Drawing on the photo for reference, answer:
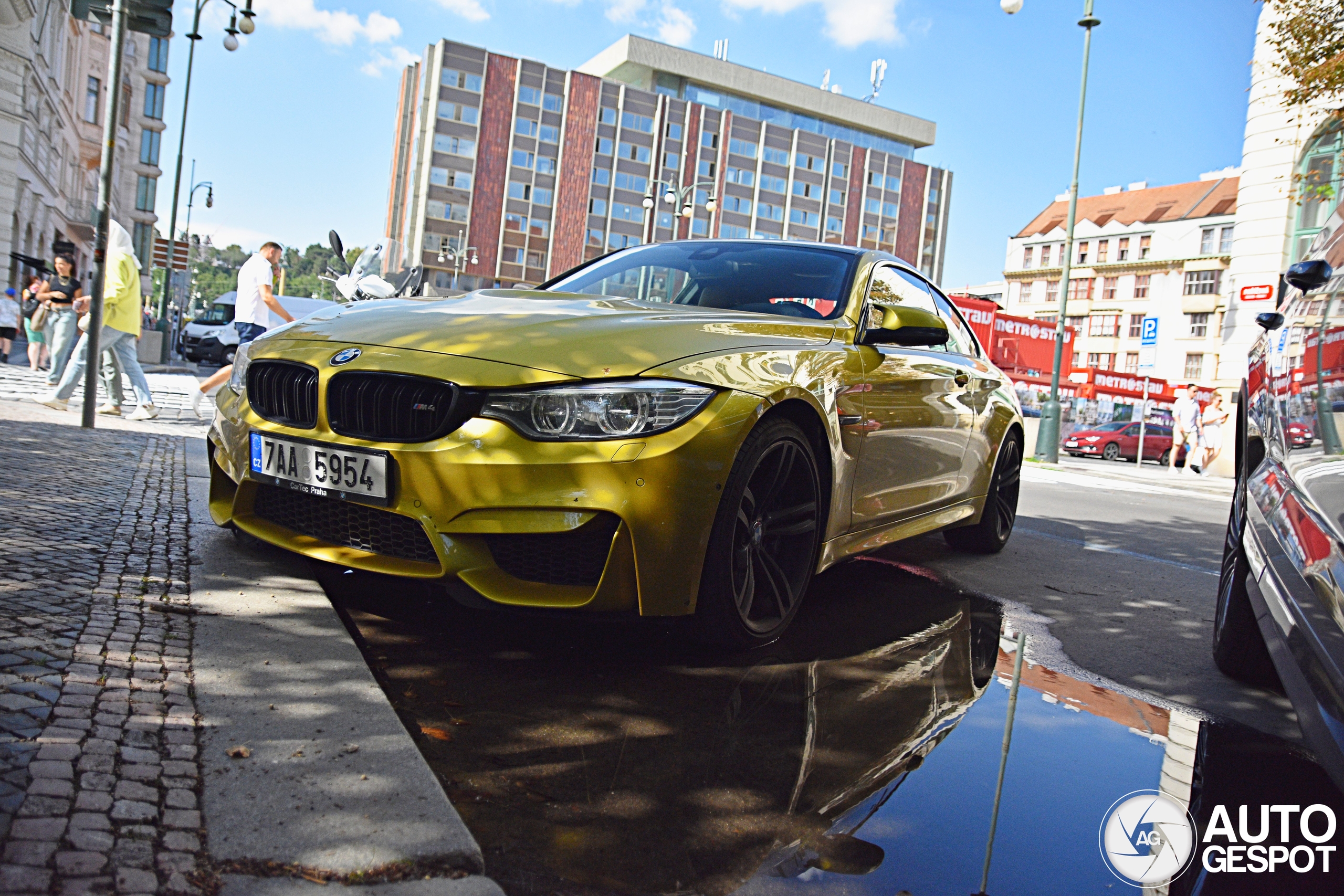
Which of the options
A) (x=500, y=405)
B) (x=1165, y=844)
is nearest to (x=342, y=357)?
(x=500, y=405)

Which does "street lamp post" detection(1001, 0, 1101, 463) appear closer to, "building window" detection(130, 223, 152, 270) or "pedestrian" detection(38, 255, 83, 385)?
"pedestrian" detection(38, 255, 83, 385)

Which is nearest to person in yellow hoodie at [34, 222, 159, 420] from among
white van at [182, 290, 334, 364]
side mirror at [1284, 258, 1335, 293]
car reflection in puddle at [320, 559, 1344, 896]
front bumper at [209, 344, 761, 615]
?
car reflection in puddle at [320, 559, 1344, 896]

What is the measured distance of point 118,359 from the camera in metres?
9.66

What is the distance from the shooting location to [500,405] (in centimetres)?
302

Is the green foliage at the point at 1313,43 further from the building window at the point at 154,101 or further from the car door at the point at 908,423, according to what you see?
the building window at the point at 154,101

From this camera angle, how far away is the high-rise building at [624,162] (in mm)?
73812

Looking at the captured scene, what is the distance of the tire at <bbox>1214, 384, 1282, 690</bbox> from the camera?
3.76m

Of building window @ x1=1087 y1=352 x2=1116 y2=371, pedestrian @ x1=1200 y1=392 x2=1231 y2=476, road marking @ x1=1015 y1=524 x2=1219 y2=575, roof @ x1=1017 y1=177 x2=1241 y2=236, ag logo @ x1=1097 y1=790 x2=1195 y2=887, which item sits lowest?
ag logo @ x1=1097 y1=790 x2=1195 y2=887

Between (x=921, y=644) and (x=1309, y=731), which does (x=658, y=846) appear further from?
(x=921, y=644)

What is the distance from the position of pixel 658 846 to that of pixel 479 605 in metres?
1.06

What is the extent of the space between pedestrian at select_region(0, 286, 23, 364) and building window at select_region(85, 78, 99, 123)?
28432 mm

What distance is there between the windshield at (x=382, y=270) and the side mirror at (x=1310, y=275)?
420 inches

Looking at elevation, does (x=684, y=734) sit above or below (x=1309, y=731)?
below

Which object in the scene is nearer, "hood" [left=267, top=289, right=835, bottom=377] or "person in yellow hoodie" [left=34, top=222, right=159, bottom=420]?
"hood" [left=267, top=289, right=835, bottom=377]
